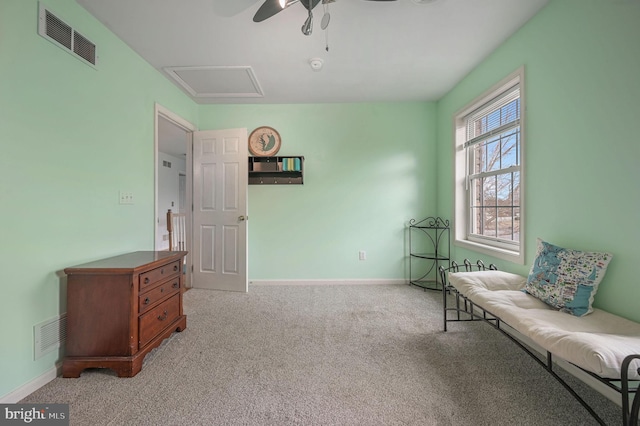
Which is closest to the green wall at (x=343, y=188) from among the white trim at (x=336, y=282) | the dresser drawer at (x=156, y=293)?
the white trim at (x=336, y=282)

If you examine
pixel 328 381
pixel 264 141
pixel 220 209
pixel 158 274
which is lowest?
pixel 328 381

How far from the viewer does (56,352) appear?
1540mm

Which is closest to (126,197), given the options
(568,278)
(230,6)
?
(230,6)

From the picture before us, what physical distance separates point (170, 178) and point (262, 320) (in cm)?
562

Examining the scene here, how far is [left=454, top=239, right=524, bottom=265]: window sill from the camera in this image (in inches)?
77.9

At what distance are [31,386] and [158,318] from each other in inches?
25.5

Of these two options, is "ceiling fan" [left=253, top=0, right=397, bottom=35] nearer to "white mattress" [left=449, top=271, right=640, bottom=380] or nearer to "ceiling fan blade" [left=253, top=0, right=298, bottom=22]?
"ceiling fan blade" [left=253, top=0, right=298, bottom=22]

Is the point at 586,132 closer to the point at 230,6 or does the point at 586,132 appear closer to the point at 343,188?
the point at 343,188

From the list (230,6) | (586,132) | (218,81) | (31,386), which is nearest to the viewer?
(31,386)

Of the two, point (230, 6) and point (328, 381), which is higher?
point (230, 6)

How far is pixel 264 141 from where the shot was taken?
11.0ft

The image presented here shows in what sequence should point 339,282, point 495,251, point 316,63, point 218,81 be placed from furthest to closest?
point 339,282 → point 218,81 → point 316,63 → point 495,251

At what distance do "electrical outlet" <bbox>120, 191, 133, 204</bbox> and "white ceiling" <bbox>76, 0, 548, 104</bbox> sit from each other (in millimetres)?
1310

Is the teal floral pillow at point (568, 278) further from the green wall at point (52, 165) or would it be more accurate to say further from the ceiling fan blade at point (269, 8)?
the green wall at point (52, 165)
